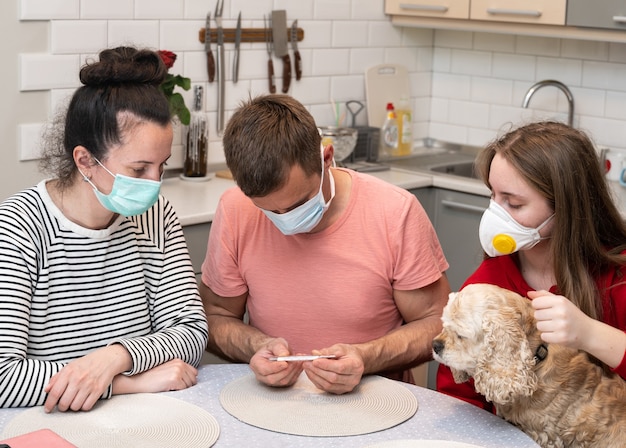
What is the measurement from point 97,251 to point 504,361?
34.7 inches

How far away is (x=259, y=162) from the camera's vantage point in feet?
6.00

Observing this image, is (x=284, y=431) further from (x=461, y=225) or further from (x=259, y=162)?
(x=461, y=225)

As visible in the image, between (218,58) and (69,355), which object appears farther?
(218,58)

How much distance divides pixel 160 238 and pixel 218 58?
1603 mm

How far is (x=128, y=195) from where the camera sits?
1.87m

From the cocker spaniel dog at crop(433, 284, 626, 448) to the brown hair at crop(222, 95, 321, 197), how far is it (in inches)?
17.2

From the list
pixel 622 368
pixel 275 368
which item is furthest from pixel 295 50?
pixel 622 368

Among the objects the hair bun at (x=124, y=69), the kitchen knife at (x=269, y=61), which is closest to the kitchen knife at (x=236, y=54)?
the kitchen knife at (x=269, y=61)

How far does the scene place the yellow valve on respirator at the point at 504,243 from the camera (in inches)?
72.2

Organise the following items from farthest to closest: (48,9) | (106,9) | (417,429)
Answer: (106,9) < (48,9) < (417,429)

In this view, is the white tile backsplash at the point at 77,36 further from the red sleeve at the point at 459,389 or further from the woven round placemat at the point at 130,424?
the red sleeve at the point at 459,389

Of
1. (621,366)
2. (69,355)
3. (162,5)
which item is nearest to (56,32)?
(162,5)

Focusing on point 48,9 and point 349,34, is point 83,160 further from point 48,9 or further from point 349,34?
point 349,34

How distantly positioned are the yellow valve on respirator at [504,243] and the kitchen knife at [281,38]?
80.0 inches
